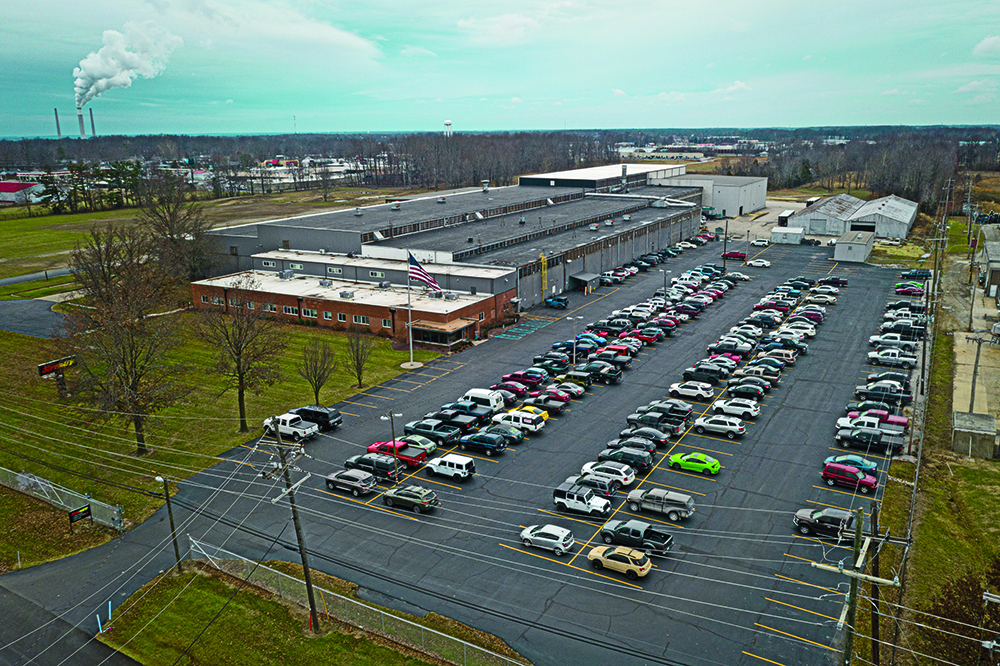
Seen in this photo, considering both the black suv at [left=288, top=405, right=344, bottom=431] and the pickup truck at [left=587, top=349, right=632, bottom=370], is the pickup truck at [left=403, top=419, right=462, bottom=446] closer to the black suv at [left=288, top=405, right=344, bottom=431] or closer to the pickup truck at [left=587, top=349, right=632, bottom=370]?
the black suv at [left=288, top=405, right=344, bottom=431]

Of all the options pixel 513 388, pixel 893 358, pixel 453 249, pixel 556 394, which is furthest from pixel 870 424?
pixel 453 249

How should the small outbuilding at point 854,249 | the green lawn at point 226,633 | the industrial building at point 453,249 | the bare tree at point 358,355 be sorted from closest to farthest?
the green lawn at point 226,633, the bare tree at point 358,355, the industrial building at point 453,249, the small outbuilding at point 854,249

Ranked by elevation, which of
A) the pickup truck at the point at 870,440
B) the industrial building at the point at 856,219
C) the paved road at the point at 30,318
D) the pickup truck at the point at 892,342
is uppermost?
the industrial building at the point at 856,219

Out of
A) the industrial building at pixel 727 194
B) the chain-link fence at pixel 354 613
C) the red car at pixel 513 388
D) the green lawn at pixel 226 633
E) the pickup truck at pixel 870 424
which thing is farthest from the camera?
the industrial building at pixel 727 194

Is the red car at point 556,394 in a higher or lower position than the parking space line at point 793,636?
higher

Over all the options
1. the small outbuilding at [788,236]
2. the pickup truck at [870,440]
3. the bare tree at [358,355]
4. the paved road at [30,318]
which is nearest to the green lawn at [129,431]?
the bare tree at [358,355]

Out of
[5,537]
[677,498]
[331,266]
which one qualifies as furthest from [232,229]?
[677,498]

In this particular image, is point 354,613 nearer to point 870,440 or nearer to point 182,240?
point 870,440

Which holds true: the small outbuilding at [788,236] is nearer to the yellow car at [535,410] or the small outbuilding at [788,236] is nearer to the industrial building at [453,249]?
the industrial building at [453,249]
